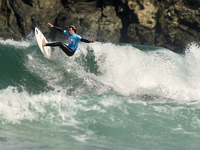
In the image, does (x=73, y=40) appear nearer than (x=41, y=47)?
Yes

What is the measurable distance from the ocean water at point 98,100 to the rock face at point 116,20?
17371 mm

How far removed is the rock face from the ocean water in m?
17.4

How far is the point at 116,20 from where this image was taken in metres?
27.2

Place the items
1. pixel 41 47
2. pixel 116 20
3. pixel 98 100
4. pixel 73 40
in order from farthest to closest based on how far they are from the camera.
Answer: pixel 116 20 → pixel 41 47 → pixel 73 40 → pixel 98 100

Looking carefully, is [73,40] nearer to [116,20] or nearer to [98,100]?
[98,100]

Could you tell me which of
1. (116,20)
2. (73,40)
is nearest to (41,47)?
(73,40)

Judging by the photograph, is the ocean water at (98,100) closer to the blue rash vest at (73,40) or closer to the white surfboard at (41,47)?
the white surfboard at (41,47)

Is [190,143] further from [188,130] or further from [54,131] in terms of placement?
[54,131]

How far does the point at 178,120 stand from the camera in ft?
17.5

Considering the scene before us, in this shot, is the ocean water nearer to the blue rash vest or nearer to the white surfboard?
the white surfboard

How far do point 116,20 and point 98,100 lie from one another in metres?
22.6

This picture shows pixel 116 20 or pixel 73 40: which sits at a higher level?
pixel 116 20

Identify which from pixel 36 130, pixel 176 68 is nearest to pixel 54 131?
pixel 36 130

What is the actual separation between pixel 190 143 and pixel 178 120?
0.97 meters
